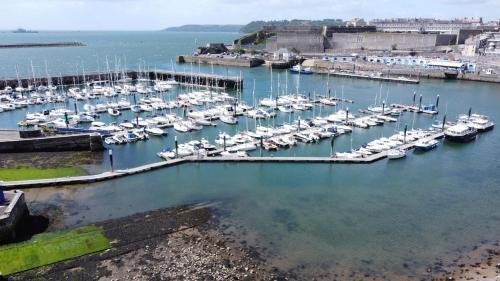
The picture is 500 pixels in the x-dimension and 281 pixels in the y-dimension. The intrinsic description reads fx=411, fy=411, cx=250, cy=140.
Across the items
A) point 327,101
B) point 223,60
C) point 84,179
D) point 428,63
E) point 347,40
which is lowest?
point 84,179

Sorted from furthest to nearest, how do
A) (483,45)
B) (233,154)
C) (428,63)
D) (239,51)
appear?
(239,51)
(483,45)
(428,63)
(233,154)

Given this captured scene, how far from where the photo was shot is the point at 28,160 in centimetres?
3062

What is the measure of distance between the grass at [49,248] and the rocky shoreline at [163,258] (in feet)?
1.34

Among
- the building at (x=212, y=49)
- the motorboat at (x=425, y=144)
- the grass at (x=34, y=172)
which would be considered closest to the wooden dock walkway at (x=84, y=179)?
the grass at (x=34, y=172)

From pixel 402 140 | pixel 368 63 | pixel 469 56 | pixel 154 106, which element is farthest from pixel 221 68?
pixel 402 140

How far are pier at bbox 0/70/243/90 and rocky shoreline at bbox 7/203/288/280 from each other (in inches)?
1722

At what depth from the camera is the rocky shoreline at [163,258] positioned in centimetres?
1736

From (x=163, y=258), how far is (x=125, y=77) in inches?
2294

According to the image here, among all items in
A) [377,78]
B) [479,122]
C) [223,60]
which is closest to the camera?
[479,122]

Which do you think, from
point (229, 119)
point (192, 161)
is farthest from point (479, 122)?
point (192, 161)

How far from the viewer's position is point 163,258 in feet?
60.8

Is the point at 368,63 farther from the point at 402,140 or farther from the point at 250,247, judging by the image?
the point at 250,247

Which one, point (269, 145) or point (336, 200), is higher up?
point (269, 145)

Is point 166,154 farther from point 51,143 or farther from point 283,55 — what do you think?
point 283,55
